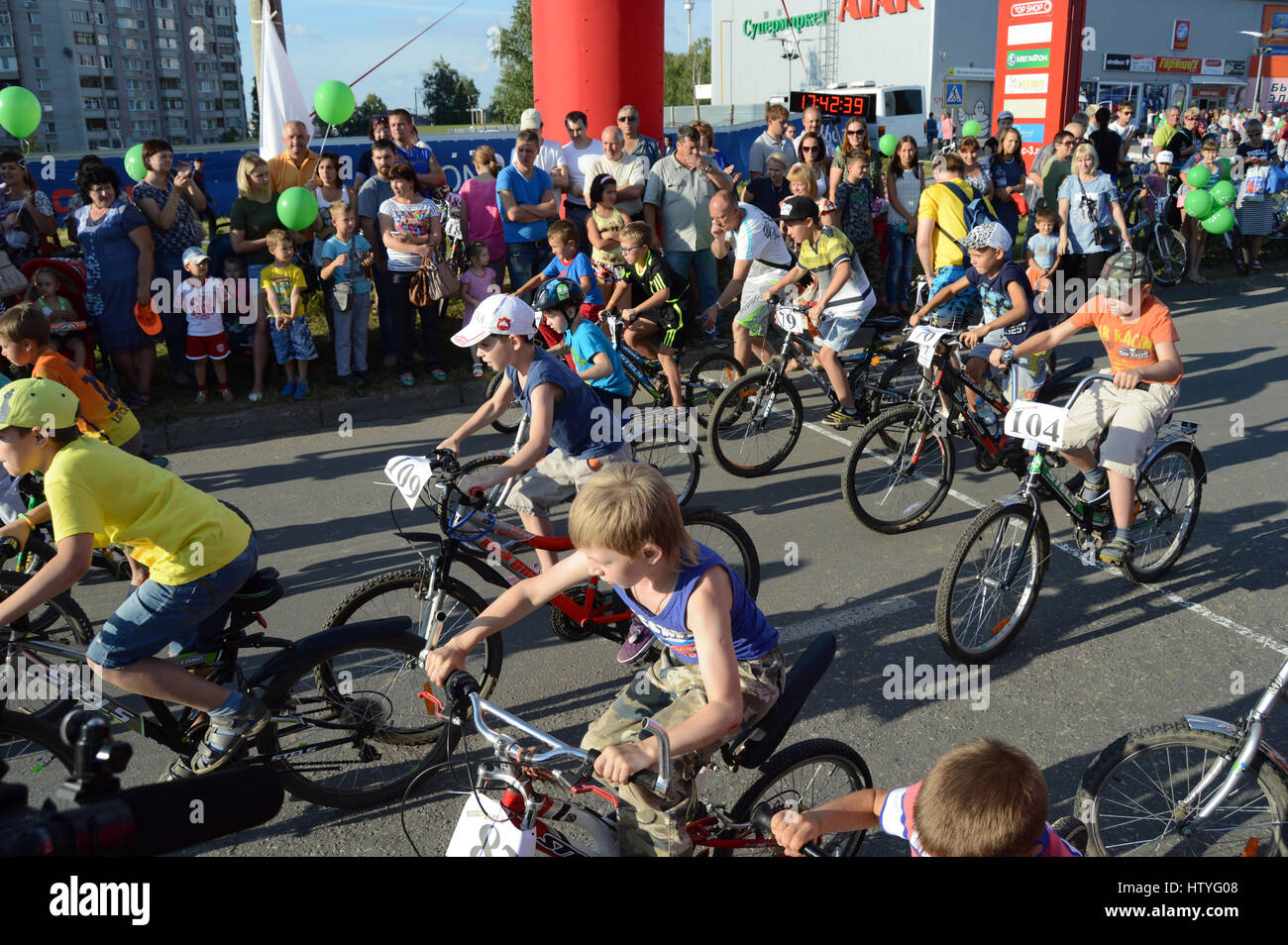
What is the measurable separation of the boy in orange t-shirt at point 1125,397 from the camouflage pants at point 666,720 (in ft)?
9.88

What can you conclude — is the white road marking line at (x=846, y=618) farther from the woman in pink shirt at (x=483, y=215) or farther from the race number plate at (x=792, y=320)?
the woman in pink shirt at (x=483, y=215)

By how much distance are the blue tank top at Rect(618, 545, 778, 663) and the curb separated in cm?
640

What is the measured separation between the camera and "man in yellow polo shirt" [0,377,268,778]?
3.32 metres

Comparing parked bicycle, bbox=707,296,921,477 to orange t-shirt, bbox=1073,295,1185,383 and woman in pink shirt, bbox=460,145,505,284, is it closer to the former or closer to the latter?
orange t-shirt, bbox=1073,295,1185,383

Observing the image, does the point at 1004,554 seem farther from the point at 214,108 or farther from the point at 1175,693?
the point at 214,108

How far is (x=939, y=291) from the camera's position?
8.08 meters

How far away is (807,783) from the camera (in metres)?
3.31

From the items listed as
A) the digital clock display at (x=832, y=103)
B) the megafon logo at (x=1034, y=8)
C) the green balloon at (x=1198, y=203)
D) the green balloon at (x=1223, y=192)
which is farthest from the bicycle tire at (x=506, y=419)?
the megafon logo at (x=1034, y=8)

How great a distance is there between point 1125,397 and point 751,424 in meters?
2.81


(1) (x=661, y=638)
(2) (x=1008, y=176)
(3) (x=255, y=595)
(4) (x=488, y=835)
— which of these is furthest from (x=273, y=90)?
(4) (x=488, y=835)

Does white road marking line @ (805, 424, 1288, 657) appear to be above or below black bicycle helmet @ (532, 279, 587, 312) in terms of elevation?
below

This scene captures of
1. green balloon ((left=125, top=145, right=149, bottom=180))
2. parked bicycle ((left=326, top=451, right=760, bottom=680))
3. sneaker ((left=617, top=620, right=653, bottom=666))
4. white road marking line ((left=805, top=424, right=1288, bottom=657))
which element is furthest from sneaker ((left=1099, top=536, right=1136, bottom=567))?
green balloon ((left=125, top=145, right=149, bottom=180))

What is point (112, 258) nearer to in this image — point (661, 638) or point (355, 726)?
point (355, 726)
